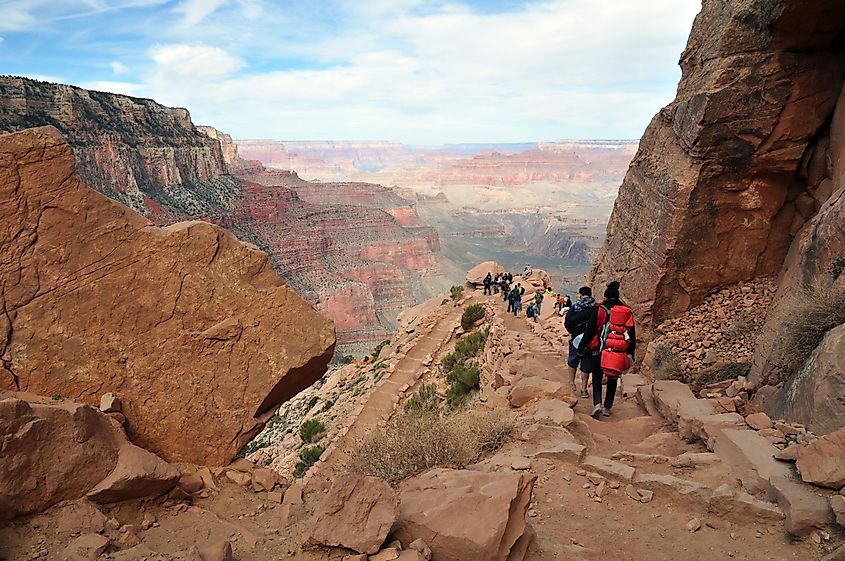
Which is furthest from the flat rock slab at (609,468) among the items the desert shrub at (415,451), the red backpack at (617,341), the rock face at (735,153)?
the rock face at (735,153)

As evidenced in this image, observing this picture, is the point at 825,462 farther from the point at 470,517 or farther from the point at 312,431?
the point at 312,431

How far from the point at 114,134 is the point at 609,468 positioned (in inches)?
2493

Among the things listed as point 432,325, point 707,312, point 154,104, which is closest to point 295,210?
point 154,104

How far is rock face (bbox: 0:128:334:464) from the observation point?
18.2 ft

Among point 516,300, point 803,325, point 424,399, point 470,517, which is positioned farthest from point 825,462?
point 516,300

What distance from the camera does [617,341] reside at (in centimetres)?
818

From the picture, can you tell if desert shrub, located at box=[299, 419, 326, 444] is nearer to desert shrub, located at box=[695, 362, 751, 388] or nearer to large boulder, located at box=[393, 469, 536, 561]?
desert shrub, located at box=[695, 362, 751, 388]

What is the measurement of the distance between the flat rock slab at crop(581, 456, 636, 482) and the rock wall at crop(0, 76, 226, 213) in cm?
4300

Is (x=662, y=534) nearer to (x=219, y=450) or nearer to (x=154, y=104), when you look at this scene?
(x=219, y=450)

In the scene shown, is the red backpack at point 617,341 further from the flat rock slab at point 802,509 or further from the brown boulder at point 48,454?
the brown boulder at point 48,454

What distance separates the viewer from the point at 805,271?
8.04 meters

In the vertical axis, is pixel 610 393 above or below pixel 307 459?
above

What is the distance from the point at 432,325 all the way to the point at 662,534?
1885 cm

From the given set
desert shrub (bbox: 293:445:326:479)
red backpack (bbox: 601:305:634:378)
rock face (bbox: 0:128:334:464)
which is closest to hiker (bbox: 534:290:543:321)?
desert shrub (bbox: 293:445:326:479)
